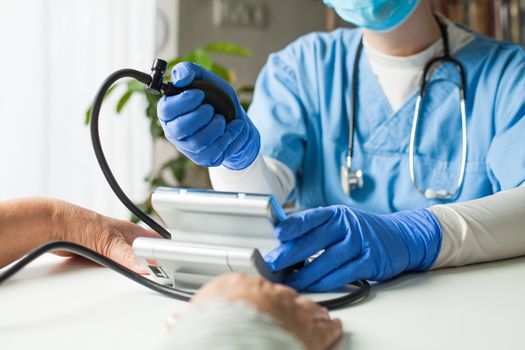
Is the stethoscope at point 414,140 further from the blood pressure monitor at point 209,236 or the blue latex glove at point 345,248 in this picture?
the blood pressure monitor at point 209,236

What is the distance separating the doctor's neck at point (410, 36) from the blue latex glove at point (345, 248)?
0.62m

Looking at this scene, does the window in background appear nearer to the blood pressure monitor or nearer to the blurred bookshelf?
the blood pressure monitor

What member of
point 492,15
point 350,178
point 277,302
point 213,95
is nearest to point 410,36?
point 350,178

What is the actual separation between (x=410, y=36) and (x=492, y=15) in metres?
1.82

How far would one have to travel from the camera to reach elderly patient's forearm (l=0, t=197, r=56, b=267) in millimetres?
701

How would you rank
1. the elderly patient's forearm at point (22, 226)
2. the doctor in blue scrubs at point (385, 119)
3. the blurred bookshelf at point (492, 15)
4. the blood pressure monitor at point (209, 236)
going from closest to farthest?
the blood pressure monitor at point (209, 236) < the elderly patient's forearm at point (22, 226) < the doctor in blue scrubs at point (385, 119) < the blurred bookshelf at point (492, 15)

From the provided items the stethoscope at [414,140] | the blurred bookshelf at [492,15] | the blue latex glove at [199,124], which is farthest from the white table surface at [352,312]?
the blurred bookshelf at [492,15]

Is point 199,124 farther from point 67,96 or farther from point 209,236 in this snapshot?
point 67,96

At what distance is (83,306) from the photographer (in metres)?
0.57

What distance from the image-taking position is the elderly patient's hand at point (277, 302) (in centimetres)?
38

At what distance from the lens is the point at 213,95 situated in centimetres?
76

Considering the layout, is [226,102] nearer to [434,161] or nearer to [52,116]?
[434,161]

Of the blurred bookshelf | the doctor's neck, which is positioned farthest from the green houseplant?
the blurred bookshelf

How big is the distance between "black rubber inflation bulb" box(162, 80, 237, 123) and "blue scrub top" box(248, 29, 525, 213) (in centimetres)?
37
